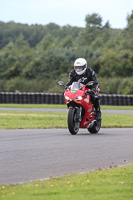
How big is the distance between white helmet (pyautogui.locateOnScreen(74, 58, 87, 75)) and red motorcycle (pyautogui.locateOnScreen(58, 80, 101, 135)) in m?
0.25

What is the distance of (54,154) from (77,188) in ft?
9.43

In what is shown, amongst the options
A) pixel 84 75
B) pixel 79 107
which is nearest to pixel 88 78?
pixel 84 75

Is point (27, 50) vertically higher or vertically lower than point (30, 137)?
lower

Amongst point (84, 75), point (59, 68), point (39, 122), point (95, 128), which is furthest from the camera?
point (59, 68)

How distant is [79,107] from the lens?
12.5 meters

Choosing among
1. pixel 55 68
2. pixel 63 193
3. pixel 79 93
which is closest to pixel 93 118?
pixel 79 93

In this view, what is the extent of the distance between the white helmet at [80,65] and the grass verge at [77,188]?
5.98 m

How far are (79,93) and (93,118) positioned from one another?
1.02 m

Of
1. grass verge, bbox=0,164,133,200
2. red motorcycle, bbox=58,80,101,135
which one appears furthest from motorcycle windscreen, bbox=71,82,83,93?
grass verge, bbox=0,164,133,200

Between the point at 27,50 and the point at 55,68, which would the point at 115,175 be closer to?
the point at 55,68

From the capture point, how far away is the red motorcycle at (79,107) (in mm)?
12320

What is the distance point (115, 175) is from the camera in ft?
22.9

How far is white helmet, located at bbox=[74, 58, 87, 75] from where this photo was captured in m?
12.7

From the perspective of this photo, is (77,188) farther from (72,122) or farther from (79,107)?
(79,107)
